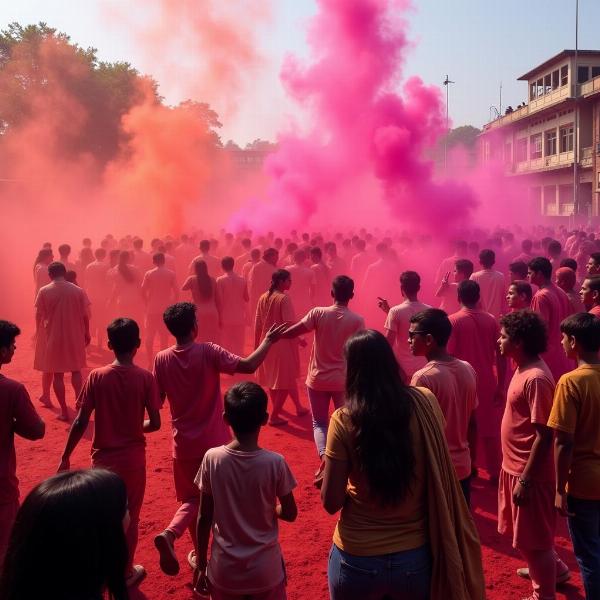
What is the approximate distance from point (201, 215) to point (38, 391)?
30.9 metres

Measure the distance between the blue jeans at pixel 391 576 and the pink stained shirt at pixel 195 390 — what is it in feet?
5.89

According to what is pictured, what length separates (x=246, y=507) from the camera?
2.80m

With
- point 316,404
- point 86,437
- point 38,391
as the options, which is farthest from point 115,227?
point 316,404

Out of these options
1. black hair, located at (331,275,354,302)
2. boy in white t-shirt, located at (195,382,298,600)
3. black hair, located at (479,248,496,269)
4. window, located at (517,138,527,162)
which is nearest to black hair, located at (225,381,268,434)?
boy in white t-shirt, located at (195,382,298,600)

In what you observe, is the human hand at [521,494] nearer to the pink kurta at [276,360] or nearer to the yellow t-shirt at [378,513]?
the yellow t-shirt at [378,513]

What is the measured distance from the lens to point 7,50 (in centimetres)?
3912

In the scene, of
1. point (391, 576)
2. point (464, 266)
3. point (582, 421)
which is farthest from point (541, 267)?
point (391, 576)

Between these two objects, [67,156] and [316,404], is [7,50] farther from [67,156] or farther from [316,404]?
[316,404]

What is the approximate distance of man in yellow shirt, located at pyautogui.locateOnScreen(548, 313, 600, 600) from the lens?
3184mm

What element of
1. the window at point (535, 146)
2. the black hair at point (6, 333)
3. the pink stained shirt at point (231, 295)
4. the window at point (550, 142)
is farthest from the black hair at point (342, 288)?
the window at point (535, 146)

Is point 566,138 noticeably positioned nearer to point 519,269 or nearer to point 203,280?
point 519,269

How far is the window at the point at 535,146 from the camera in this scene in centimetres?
4109

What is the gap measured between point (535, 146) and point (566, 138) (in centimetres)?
516

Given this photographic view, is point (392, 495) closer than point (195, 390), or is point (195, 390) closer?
point (392, 495)
